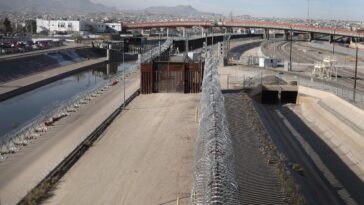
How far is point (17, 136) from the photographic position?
23438 mm

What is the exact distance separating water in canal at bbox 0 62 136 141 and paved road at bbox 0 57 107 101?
0.58m

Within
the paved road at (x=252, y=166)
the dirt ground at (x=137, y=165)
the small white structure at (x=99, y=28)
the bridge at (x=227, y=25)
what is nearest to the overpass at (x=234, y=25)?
the bridge at (x=227, y=25)

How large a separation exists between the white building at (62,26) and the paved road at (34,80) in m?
65.0

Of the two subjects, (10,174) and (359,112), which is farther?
(359,112)

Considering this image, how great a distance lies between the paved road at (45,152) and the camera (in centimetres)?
1669

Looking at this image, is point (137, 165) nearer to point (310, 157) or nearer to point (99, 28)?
point (310, 157)

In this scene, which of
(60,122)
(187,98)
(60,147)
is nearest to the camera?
(60,147)

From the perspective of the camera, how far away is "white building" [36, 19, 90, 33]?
13025 centimetres

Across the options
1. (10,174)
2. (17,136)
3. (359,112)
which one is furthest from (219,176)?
(359,112)

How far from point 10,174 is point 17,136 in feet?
18.7

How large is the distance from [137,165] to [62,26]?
11923 cm

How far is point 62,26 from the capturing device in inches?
5202

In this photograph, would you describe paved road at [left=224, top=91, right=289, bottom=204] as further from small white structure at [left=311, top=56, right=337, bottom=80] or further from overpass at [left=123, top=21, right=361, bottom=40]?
overpass at [left=123, top=21, right=361, bottom=40]

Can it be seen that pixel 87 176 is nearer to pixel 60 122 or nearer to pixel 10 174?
pixel 10 174
